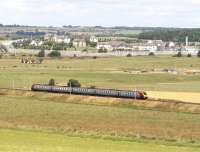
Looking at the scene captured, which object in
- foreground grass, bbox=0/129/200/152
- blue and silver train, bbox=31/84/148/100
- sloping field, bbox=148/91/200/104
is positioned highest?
foreground grass, bbox=0/129/200/152

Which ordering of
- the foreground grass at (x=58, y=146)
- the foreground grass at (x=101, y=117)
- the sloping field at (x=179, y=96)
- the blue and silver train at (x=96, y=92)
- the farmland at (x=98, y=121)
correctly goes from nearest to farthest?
the foreground grass at (x=58, y=146) → the farmland at (x=98, y=121) → the foreground grass at (x=101, y=117) → the blue and silver train at (x=96, y=92) → the sloping field at (x=179, y=96)

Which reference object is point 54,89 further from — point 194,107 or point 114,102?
point 194,107

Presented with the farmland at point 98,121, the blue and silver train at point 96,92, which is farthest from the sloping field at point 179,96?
the blue and silver train at point 96,92

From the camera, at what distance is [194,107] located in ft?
192

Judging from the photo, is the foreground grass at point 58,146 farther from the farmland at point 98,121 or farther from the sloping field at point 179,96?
the sloping field at point 179,96

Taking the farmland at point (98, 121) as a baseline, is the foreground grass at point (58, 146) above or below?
above

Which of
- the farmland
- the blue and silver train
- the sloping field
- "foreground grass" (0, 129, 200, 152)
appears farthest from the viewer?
the sloping field

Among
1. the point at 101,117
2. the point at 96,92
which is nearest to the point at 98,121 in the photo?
the point at 101,117

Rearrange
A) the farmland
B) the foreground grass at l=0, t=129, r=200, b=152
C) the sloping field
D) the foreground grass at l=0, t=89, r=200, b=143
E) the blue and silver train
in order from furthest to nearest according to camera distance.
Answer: the sloping field → the blue and silver train → the foreground grass at l=0, t=89, r=200, b=143 → the farmland → the foreground grass at l=0, t=129, r=200, b=152

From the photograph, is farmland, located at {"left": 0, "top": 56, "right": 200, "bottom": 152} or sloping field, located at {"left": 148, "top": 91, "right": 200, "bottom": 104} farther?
sloping field, located at {"left": 148, "top": 91, "right": 200, "bottom": 104}

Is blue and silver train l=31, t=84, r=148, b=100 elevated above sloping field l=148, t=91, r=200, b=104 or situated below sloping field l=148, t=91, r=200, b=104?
above

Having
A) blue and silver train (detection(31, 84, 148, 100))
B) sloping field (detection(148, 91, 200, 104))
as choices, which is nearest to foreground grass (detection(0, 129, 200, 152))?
blue and silver train (detection(31, 84, 148, 100))

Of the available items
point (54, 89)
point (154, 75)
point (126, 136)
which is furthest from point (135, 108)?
point (154, 75)

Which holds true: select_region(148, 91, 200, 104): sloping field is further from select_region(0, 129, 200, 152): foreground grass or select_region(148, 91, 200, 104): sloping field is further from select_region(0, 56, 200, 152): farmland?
select_region(0, 129, 200, 152): foreground grass
